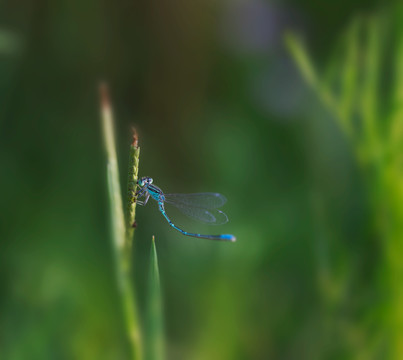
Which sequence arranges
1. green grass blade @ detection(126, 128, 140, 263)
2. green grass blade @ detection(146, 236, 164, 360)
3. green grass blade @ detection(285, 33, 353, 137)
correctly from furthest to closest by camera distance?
green grass blade @ detection(285, 33, 353, 137) < green grass blade @ detection(126, 128, 140, 263) < green grass blade @ detection(146, 236, 164, 360)

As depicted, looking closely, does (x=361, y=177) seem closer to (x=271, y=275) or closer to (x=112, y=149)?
(x=271, y=275)

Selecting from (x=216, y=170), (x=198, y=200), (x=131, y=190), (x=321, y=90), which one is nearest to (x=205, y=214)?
(x=198, y=200)

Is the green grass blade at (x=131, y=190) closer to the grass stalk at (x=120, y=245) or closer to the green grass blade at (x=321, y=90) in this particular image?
the grass stalk at (x=120, y=245)

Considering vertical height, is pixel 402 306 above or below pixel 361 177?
below

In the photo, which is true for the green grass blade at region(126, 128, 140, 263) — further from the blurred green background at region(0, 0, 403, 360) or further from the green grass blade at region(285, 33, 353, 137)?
the green grass blade at region(285, 33, 353, 137)

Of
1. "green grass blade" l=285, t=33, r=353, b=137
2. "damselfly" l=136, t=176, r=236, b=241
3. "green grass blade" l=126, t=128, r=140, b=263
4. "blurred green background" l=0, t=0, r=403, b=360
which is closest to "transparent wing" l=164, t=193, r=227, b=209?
"damselfly" l=136, t=176, r=236, b=241

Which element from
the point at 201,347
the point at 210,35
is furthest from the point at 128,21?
the point at 201,347
